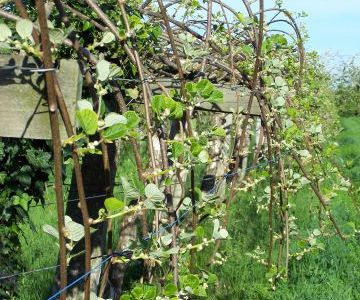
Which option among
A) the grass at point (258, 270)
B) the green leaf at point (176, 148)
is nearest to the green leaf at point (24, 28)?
the green leaf at point (176, 148)

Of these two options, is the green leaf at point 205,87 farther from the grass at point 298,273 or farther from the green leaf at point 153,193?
the grass at point 298,273

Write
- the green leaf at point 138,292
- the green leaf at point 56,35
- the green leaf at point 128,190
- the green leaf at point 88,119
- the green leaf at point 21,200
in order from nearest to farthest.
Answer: the green leaf at point 88,119 → the green leaf at point 56,35 → the green leaf at point 128,190 → the green leaf at point 138,292 → the green leaf at point 21,200

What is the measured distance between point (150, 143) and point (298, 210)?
5.55m

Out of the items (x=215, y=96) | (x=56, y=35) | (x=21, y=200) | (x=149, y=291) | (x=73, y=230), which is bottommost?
(x=21, y=200)

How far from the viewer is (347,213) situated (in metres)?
6.79

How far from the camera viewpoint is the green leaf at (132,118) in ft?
3.92

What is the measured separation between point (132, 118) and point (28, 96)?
198 millimetres

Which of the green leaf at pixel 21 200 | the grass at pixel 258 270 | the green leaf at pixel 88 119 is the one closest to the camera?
the green leaf at pixel 88 119

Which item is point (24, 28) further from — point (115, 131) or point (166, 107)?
point (166, 107)

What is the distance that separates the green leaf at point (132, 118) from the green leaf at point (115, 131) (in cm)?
8

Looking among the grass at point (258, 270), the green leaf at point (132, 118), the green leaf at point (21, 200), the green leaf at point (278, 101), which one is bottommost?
the grass at point (258, 270)

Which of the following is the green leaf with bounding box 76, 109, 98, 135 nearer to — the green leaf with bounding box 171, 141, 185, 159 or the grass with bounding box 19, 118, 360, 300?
the green leaf with bounding box 171, 141, 185, 159

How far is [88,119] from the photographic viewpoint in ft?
3.45

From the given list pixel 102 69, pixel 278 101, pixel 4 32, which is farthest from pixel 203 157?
pixel 278 101
